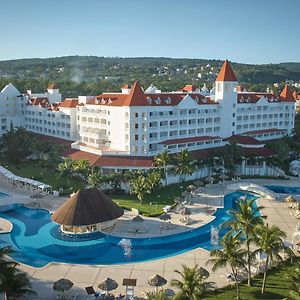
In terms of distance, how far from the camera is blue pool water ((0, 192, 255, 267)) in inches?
1487

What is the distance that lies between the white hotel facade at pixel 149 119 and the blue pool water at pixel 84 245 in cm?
2023

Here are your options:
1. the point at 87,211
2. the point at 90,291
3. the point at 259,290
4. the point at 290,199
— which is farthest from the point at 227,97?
the point at 90,291

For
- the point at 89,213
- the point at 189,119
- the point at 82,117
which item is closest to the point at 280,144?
the point at 189,119

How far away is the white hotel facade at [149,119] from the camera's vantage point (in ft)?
222

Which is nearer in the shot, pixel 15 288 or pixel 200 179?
pixel 15 288

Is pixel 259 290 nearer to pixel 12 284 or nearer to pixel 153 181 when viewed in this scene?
pixel 12 284

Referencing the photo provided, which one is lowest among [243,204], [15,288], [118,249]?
[118,249]

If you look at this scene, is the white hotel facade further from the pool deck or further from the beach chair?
the beach chair

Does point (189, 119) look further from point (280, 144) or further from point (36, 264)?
point (36, 264)

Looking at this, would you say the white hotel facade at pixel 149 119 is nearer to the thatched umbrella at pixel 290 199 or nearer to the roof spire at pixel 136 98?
the roof spire at pixel 136 98

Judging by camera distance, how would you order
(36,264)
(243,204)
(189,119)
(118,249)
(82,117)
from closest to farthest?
(243,204)
(36,264)
(118,249)
(189,119)
(82,117)

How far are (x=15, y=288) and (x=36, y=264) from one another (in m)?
9.62

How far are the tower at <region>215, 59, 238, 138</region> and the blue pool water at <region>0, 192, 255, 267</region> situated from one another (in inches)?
1394

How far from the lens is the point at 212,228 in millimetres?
45594
